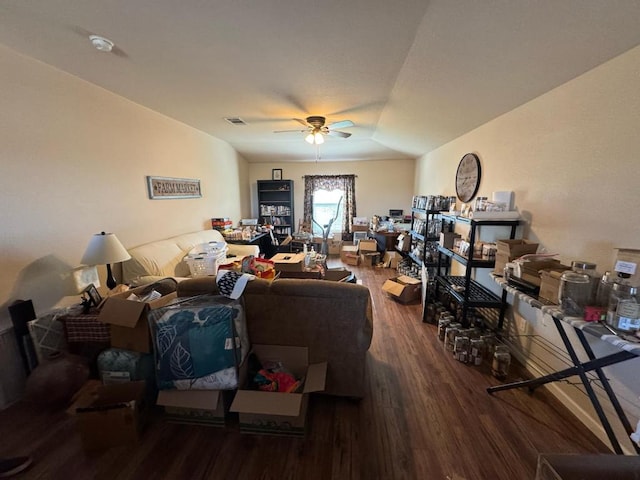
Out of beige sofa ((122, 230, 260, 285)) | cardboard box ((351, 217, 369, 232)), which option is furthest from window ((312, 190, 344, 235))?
beige sofa ((122, 230, 260, 285))

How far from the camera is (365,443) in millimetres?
1510

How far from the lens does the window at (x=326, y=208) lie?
643 centimetres

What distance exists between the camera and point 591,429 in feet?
5.16

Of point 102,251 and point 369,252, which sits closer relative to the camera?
point 102,251

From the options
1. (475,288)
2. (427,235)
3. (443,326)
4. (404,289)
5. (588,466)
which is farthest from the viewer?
(427,235)

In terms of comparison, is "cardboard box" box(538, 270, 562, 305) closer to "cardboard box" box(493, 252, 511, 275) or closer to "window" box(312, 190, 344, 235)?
"cardboard box" box(493, 252, 511, 275)

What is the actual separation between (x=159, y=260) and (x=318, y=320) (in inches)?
85.3

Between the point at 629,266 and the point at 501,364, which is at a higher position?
the point at 629,266

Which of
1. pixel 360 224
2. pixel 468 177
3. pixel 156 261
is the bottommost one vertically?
pixel 156 261

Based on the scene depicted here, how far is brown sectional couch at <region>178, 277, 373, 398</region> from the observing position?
1668mm

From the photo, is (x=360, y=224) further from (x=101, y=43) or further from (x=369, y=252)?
(x=101, y=43)

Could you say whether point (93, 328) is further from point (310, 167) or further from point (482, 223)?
point (310, 167)

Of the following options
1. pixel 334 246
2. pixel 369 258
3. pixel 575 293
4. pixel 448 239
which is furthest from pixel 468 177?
pixel 334 246

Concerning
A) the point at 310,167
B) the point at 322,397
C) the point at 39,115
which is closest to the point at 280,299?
A: the point at 322,397
